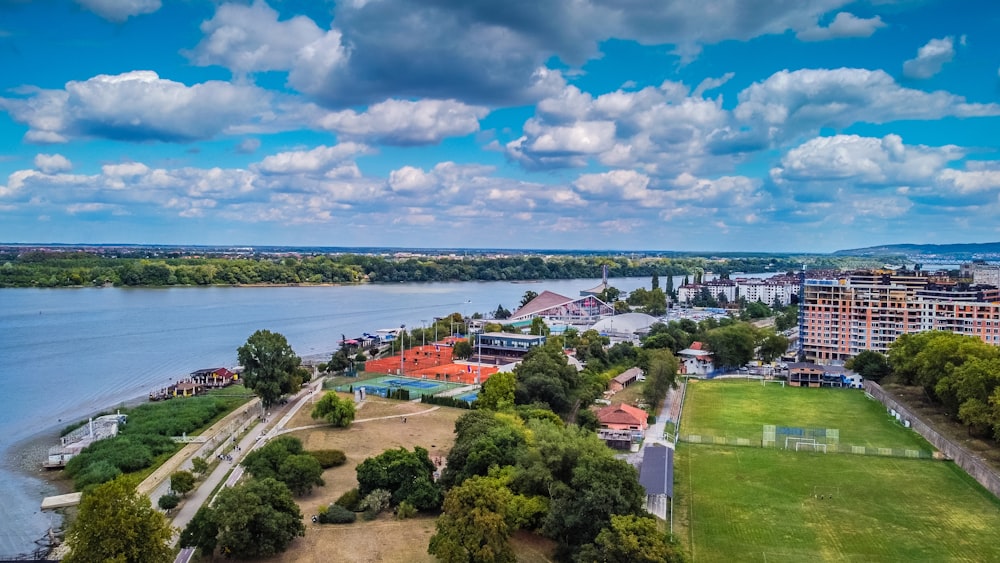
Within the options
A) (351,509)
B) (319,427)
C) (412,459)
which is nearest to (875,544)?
(412,459)

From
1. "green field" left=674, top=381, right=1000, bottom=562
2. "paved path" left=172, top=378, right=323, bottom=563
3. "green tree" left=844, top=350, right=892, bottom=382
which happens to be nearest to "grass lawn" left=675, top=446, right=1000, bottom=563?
"green field" left=674, top=381, right=1000, bottom=562

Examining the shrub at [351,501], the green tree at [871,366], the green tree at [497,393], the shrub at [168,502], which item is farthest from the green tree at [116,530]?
the green tree at [871,366]

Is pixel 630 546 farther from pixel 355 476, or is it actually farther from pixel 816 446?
pixel 816 446

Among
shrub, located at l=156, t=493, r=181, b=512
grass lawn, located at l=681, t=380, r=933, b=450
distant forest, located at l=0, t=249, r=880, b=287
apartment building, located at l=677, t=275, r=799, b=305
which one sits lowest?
grass lawn, located at l=681, t=380, r=933, b=450

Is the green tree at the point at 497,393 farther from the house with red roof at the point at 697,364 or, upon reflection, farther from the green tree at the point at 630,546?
the house with red roof at the point at 697,364

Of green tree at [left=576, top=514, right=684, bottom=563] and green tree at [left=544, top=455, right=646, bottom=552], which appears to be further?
green tree at [left=544, top=455, right=646, bottom=552]

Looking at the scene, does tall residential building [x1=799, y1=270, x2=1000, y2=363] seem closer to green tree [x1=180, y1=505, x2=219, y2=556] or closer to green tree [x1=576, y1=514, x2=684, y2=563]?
green tree [x1=576, y1=514, x2=684, y2=563]
